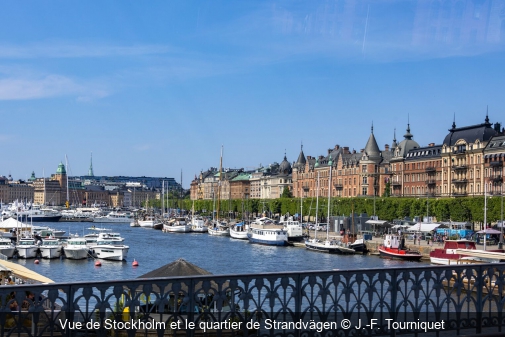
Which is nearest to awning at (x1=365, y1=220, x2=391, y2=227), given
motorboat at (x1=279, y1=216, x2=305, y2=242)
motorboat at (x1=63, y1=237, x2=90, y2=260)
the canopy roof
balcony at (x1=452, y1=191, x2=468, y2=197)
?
the canopy roof

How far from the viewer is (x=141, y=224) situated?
137 metres

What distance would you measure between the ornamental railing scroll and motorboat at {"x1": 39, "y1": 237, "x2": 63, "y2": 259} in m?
49.0

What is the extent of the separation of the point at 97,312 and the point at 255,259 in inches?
2016

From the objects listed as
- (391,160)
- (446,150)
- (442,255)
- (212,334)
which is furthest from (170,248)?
(212,334)

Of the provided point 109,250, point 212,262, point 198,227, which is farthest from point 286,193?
point 212,262

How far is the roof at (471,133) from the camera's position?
8869 cm

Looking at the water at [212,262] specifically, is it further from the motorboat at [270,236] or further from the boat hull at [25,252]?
the motorboat at [270,236]

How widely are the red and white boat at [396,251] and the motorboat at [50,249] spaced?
2735cm

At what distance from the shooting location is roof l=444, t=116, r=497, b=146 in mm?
88688

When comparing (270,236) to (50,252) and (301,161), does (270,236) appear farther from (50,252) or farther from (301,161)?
(301,161)

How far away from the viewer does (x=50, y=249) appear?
56812 millimetres

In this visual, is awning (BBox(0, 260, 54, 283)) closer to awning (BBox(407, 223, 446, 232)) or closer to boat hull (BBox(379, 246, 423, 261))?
boat hull (BBox(379, 246, 423, 261))

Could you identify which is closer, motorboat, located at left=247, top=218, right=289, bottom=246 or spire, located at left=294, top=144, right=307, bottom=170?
motorboat, located at left=247, top=218, right=289, bottom=246

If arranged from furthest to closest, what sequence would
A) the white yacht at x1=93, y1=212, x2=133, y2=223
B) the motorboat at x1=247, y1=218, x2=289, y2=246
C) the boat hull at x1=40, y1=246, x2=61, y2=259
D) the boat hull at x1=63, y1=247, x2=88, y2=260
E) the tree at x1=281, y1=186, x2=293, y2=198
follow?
the white yacht at x1=93, y1=212, x2=133, y2=223, the tree at x1=281, y1=186, x2=293, y2=198, the motorboat at x1=247, y1=218, x2=289, y2=246, the boat hull at x1=40, y1=246, x2=61, y2=259, the boat hull at x1=63, y1=247, x2=88, y2=260
